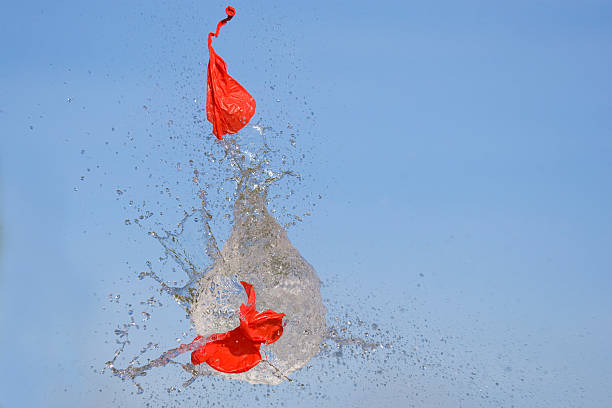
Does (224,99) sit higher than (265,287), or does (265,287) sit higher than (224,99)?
(224,99)

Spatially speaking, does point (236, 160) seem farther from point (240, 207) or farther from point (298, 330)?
point (298, 330)

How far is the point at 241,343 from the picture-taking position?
9.60 meters

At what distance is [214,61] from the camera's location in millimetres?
9844

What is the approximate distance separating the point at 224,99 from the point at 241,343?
3143 millimetres

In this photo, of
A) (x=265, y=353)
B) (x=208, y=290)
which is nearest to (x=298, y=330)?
(x=265, y=353)

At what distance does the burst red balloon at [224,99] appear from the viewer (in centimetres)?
984

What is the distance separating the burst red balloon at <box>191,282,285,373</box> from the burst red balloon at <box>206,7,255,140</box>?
2.25 meters

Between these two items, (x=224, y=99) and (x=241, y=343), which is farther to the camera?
(x=224, y=99)

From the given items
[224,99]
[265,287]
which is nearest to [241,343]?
[265,287]

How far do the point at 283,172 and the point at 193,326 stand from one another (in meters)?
2.36

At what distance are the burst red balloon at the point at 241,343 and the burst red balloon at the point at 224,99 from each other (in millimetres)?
2249

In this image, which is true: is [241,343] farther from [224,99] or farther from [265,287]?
[224,99]

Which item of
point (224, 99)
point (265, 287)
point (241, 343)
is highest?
point (224, 99)

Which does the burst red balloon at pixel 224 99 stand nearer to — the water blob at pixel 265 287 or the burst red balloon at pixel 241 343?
the water blob at pixel 265 287
